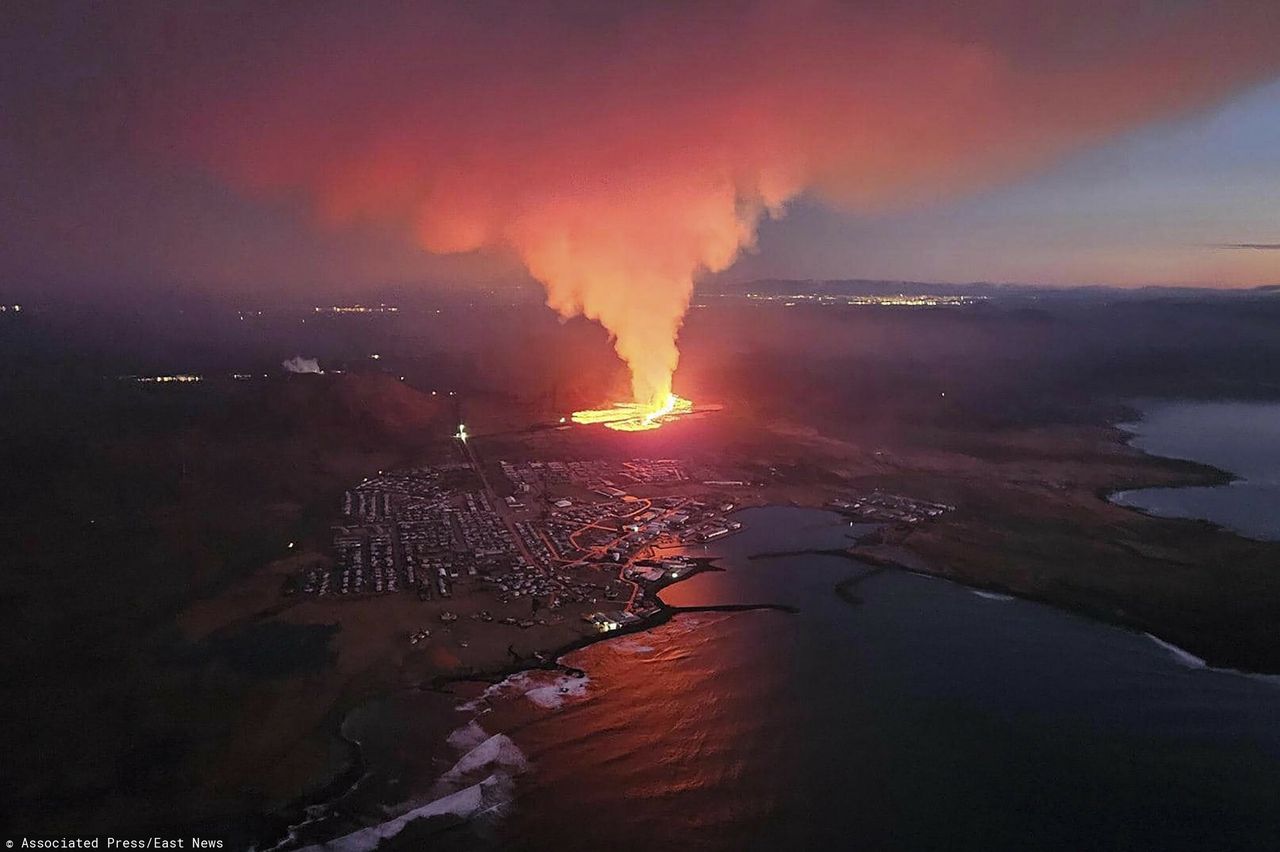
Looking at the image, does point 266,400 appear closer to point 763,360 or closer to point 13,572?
point 13,572

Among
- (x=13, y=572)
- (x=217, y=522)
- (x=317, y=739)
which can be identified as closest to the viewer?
(x=317, y=739)

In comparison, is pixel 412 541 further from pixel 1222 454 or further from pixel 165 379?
pixel 1222 454

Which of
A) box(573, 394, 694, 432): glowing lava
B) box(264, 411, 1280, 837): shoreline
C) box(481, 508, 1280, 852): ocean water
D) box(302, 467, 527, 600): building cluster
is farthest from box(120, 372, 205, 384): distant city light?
box(481, 508, 1280, 852): ocean water

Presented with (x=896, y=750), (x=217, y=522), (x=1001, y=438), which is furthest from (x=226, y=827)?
(x=1001, y=438)

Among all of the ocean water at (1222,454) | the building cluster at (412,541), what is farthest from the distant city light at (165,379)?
the ocean water at (1222,454)

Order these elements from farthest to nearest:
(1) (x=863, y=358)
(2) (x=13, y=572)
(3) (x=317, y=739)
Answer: (1) (x=863, y=358) → (2) (x=13, y=572) → (3) (x=317, y=739)

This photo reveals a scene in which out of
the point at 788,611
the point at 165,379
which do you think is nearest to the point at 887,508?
the point at 788,611

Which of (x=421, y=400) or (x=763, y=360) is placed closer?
(x=421, y=400)
